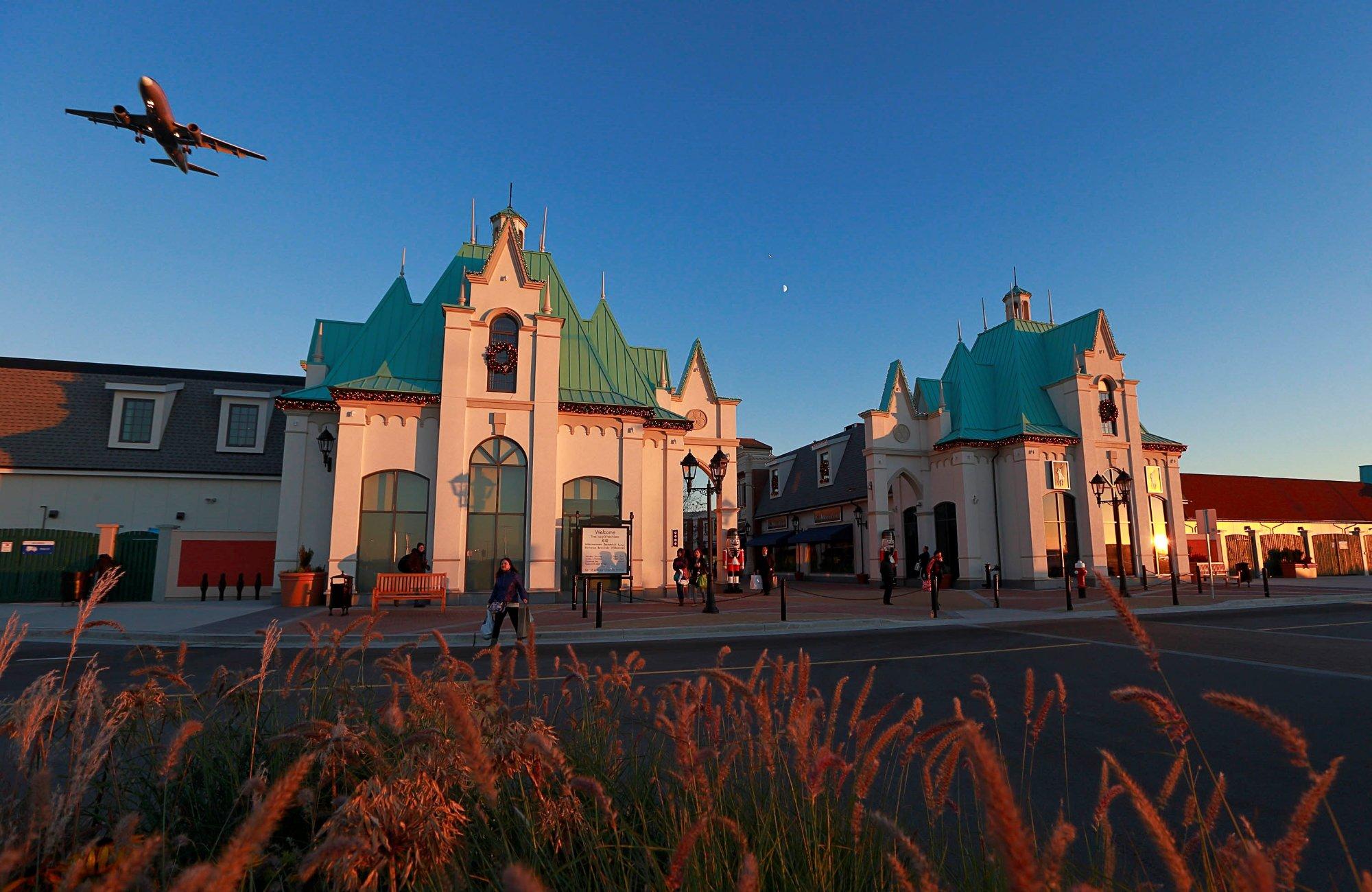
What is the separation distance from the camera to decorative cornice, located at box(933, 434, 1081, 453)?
32031mm

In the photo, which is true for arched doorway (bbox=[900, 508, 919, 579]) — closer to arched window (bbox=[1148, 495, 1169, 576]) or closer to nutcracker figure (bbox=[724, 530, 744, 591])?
nutcracker figure (bbox=[724, 530, 744, 591])

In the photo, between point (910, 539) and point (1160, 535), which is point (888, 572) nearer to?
point (910, 539)

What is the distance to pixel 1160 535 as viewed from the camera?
113 feet

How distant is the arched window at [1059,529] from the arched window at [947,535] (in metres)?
3.99

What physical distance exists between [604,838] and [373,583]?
853 inches

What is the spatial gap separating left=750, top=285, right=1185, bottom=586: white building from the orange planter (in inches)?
977

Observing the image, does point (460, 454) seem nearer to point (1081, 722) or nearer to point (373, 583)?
point (373, 583)

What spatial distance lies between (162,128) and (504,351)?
1201cm

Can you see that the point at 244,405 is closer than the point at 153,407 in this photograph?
No

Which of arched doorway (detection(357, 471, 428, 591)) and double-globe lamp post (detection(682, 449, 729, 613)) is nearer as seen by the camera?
double-globe lamp post (detection(682, 449, 729, 613))

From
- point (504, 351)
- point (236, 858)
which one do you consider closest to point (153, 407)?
point (504, 351)

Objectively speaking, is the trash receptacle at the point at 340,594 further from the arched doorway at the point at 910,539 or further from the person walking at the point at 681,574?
the arched doorway at the point at 910,539

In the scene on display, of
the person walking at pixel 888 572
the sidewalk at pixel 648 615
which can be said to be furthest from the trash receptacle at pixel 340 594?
the person walking at pixel 888 572

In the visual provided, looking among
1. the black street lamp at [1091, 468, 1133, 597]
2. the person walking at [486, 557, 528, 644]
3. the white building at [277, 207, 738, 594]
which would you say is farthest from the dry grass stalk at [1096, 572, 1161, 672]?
the black street lamp at [1091, 468, 1133, 597]
